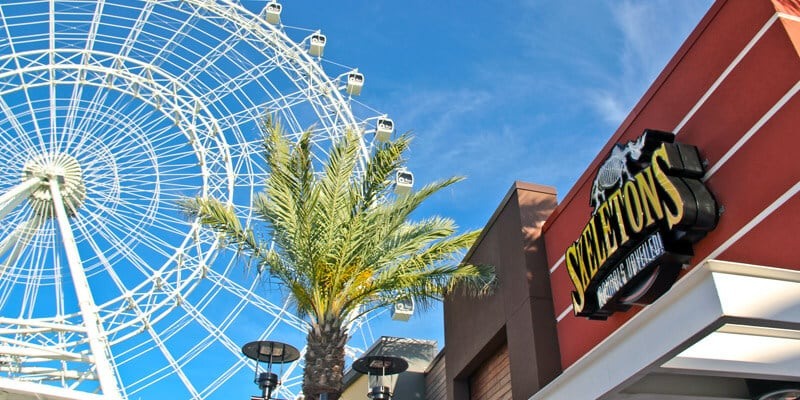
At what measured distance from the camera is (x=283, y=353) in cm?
1048

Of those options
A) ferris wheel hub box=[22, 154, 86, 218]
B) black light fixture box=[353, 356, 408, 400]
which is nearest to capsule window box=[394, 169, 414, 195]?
ferris wheel hub box=[22, 154, 86, 218]

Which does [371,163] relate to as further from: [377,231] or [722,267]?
[722,267]

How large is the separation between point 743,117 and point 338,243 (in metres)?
5.33

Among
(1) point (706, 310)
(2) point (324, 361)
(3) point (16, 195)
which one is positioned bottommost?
(1) point (706, 310)

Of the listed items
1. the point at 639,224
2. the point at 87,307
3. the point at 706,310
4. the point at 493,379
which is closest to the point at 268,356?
the point at 493,379

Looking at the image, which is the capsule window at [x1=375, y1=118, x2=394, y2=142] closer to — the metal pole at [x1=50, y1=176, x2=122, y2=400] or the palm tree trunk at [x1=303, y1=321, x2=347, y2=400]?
the metal pole at [x1=50, y1=176, x2=122, y2=400]

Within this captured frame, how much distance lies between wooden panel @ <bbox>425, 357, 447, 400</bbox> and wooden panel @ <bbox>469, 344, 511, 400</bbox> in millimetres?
1130

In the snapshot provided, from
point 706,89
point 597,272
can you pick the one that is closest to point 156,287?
point 597,272

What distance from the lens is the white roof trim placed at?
5.20 meters

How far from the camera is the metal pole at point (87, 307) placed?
1791cm

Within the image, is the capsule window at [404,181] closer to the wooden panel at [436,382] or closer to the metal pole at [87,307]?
the wooden panel at [436,382]

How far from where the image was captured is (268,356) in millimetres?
10508

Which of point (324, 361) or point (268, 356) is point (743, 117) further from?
point (268, 356)

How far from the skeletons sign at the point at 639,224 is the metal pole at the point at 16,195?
16017mm
